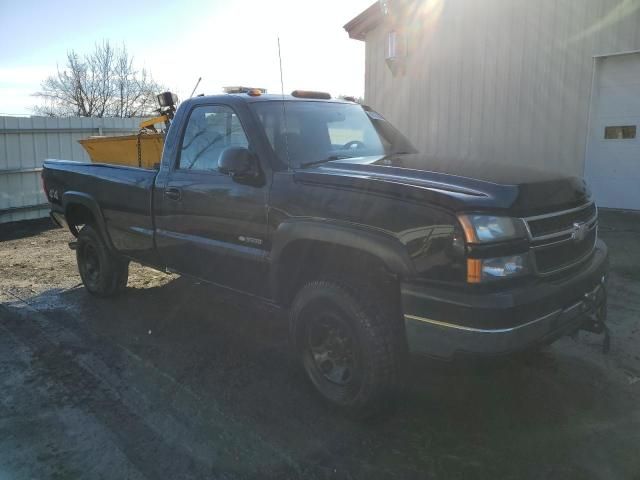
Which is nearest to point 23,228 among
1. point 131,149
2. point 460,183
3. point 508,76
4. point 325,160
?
point 131,149

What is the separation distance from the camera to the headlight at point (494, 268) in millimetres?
2588

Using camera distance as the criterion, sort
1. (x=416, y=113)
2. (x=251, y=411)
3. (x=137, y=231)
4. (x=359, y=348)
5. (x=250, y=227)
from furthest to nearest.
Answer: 1. (x=416, y=113)
2. (x=137, y=231)
3. (x=250, y=227)
4. (x=251, y=411)
5. (x=359, y=348)

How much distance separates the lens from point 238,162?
3486 mm

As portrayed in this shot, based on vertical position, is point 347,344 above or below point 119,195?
below

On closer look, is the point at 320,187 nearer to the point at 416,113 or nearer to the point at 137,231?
the point at 137,231

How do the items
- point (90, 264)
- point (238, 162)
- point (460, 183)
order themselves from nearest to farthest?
point (460, 183), point (238, 162), point (90, 264)

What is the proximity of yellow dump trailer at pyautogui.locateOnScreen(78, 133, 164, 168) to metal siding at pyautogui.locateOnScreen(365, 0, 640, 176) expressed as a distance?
4236 millimetres

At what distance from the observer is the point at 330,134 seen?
402cm

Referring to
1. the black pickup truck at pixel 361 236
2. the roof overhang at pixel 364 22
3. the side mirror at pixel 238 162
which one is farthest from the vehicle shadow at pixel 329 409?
the roof overhang at pixel 364 22

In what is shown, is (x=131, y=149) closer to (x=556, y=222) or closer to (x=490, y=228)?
(x=490, y=228)

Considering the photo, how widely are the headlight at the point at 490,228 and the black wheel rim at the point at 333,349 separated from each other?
927 mm

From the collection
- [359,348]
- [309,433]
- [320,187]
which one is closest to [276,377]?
[309,433]

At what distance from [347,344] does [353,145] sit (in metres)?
1.59

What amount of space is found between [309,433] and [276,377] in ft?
2.48
